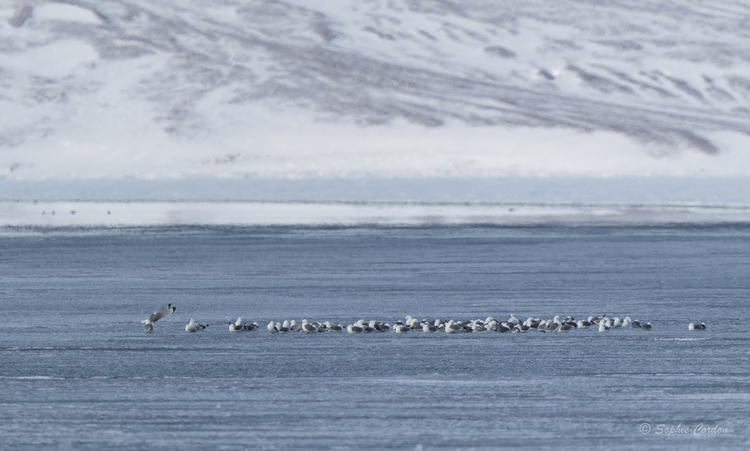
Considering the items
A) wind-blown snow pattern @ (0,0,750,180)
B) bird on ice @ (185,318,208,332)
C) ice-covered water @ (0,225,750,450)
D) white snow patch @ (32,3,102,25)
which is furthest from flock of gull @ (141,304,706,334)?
white snow patch @ (32,3,102,25)

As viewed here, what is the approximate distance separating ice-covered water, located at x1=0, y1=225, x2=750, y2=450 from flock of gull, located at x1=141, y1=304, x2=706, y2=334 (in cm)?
11

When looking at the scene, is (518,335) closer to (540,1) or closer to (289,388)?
(289,388)

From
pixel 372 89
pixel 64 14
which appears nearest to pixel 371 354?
pixel 372 89

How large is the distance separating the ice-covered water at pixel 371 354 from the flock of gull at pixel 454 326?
0.11m

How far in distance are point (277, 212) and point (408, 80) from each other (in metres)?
19.2

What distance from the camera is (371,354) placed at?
8000mm

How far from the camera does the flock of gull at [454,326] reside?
8.73 meters

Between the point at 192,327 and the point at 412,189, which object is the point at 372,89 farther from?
the point at 192,327

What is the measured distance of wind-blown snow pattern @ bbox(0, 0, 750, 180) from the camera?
3072 cm

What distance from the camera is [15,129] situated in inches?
1320

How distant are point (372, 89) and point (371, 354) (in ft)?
96.0

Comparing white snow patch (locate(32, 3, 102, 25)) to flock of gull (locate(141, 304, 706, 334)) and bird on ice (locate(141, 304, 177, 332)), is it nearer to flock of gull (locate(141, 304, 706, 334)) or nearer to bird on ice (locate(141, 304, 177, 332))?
bird on ice (locate(141, 304, 177, 332))

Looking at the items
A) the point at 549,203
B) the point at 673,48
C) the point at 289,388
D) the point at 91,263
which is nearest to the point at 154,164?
the point at 549,203

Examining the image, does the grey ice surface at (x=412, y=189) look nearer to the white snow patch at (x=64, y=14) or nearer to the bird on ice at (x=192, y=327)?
the bird on ice at (x=192, y=327)
